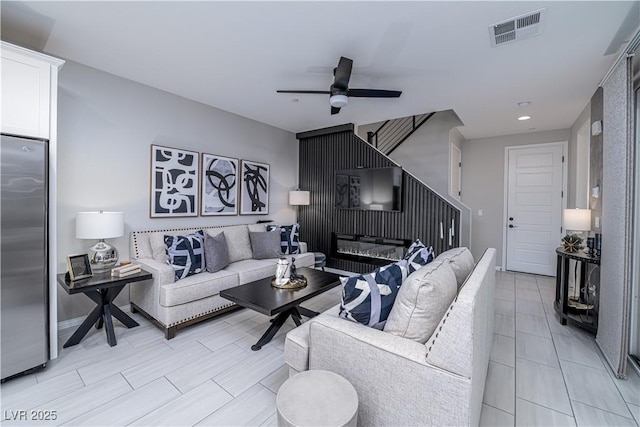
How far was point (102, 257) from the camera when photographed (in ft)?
8.98

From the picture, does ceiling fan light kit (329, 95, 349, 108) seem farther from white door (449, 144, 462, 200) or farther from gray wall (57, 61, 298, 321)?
white door (449, 144, 462, 200)

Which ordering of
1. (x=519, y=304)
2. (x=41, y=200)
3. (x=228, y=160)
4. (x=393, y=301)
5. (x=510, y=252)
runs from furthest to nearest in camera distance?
(x=510, y=252) → (x=228, y=160) → (x=519, y=304) → (x=41, y=200) → (x=393, y=301)

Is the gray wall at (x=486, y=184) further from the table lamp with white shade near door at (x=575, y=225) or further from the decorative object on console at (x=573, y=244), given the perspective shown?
the decorative object on console at (x=573, y=244)

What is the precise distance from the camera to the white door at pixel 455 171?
15.9ft

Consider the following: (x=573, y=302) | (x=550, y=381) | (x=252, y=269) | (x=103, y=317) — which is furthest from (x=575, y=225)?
(x=103, y=317)

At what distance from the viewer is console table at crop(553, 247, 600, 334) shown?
2.62m

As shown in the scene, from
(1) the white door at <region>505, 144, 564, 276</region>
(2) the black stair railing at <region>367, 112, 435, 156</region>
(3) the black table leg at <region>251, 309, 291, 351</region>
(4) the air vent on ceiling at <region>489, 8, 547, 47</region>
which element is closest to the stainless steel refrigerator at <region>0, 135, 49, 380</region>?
(3) the black table leg at <region>251, 309, 291, 351</region>

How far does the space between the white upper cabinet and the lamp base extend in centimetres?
112

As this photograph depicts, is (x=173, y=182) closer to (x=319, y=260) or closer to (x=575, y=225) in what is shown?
(x=319, y=260)

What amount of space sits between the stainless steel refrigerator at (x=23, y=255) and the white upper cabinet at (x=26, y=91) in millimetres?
103

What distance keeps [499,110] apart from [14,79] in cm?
494

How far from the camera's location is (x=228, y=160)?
13.4ft

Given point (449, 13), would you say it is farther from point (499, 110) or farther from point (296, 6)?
point (499, 110)

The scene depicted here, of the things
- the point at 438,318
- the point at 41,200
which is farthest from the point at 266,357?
the point at 41,200
